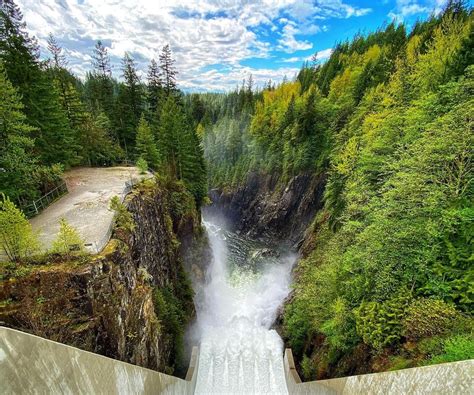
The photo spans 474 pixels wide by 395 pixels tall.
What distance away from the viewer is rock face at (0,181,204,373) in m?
7.75

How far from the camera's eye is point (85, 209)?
13.8 meters

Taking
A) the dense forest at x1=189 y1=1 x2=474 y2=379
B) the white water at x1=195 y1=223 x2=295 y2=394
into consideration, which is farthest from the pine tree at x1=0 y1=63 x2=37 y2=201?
the dense forest at x1=189 y1=1 x2=474 y2=379

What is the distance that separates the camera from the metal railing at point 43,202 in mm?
13039

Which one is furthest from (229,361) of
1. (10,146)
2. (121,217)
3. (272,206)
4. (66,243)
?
(272,206)

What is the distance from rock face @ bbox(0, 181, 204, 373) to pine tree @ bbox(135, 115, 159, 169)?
393 inches

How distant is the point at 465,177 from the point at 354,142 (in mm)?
13620

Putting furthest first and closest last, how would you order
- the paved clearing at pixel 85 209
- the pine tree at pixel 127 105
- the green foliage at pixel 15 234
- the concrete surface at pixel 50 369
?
the pine tree at pixel 127 105 → the paved clearing at pixel 85 209 → the green foliage at pixel 15 234 → the concrete surface at pixel 50 369

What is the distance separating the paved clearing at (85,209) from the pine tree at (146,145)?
12.1 ft

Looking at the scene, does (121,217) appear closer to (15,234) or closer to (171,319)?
(15,234)

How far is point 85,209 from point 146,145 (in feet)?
39.0

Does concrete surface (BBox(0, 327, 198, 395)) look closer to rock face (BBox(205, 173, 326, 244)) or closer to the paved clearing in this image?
the paved clearing

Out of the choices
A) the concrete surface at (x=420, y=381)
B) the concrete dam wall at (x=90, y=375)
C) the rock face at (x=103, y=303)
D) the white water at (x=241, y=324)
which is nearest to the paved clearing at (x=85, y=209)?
the rock face at (x=103, y=303)

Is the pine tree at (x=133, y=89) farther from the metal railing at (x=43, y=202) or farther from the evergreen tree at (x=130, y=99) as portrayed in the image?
the metal railing at (x=43, y=202)

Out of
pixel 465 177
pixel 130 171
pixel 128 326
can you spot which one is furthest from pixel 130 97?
pixel 465 177
